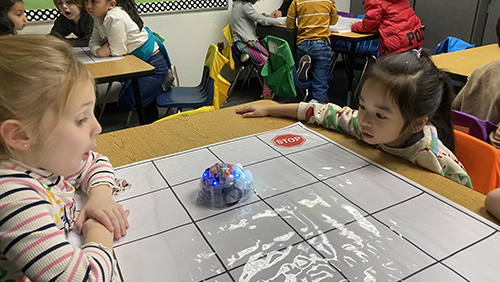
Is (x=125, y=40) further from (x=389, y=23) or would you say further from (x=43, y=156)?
(x=389, y=23)

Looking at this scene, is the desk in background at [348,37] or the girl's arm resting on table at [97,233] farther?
the desk in background at [348,37]

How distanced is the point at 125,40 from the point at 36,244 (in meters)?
2.02

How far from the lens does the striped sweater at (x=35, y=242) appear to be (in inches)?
A: 19.1

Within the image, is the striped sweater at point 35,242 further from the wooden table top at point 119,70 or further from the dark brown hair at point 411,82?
the wooden table top at point 119,70

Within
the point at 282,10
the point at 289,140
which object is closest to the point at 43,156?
the point at 289,140

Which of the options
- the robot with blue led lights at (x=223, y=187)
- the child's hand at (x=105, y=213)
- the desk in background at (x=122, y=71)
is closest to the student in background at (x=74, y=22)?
the desk in background at (x=122, y=71)

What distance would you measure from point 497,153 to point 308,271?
2.25 ft

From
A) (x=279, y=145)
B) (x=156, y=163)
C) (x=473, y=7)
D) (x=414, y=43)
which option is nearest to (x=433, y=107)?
(x=279, y=145)

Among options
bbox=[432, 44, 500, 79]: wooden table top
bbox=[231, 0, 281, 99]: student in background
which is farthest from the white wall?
bbox=[432, 44, 500, 79]: wooden table top

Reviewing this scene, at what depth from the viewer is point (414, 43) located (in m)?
3.09

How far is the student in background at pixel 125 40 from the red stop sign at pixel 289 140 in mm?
1639

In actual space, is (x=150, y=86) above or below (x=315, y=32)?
below

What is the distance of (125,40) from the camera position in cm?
226

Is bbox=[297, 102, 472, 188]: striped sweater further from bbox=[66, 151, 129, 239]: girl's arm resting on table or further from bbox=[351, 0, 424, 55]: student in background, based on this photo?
bbox=[351, 0, 424, 55]: student in background
